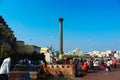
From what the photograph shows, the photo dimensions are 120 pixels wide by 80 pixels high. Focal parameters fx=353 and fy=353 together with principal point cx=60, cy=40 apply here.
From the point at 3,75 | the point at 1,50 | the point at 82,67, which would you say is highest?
the point at 1,50

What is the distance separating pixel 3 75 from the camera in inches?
467

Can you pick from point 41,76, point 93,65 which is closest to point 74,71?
point 41,76

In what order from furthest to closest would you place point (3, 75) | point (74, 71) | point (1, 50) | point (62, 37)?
point (62, 37) < point (1, 50) < point (74, 71) < point (3, 75)

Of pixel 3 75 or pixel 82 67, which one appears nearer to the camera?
pixel 3 75

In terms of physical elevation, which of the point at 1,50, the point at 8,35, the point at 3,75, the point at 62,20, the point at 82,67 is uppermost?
the point at 62,20

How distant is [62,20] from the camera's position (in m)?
88.6

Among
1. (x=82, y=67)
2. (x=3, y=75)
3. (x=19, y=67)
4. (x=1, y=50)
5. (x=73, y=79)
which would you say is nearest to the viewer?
(x=3, y=75)

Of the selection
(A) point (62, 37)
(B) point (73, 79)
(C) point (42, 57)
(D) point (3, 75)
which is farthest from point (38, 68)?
(A) point (62, 37)

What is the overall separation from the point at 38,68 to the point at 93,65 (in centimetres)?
2117

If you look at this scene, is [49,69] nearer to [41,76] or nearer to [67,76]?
[67,76]

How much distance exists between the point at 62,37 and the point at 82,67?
49.7 m

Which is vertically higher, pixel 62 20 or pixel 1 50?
pixel 62 20

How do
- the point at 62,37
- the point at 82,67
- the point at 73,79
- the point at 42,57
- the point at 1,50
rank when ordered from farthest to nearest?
the point at 62,37
the point at 42,57
the point at 1,50
the point at 82,67
the point at 73,79

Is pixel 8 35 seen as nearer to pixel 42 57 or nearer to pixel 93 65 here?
pixel 42 57
